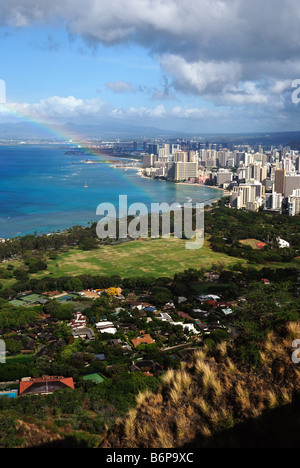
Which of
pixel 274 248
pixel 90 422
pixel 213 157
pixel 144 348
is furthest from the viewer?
pixel 213 157

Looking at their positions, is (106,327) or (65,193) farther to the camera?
(65,193)

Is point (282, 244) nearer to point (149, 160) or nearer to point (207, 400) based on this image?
point (207, 400)

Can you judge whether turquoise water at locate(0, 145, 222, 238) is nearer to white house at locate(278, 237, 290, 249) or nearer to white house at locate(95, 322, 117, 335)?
white house at locate(278, 237, 290, 249)

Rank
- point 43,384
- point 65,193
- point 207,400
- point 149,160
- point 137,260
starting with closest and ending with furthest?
point 207,400 < point 43,384 < point 137,260 < point 65,193 < point 149,160

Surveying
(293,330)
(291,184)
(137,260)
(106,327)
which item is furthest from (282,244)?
(291,184)

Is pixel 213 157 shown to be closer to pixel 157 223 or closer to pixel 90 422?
pixel 157 223

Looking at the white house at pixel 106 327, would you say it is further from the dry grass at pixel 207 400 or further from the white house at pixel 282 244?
the white house at pixel 282 244

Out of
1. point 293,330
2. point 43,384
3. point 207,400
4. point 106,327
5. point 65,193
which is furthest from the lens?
point 65,193
